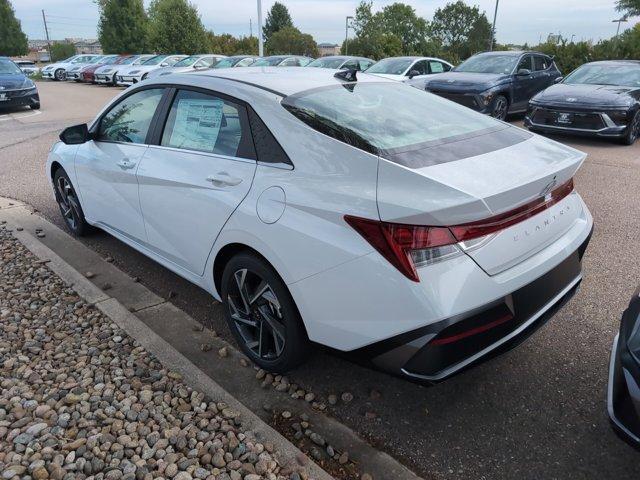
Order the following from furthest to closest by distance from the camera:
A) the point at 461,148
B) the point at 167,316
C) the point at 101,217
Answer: the point at 101,217, the point at 167,316, the point at 461,148

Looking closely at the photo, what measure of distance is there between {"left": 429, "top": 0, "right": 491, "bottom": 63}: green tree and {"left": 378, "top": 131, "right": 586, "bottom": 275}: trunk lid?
91598mm

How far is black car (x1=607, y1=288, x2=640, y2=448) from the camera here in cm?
180

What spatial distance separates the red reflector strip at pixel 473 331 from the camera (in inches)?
79.6

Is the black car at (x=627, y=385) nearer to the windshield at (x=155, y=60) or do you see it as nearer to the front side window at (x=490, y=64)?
the front side window at (x=490, y=64)

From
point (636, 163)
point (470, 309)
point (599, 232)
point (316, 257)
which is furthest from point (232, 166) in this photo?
point (636, 163)

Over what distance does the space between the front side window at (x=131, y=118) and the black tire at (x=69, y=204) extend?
0.90 metres

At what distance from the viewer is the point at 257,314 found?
2.76 metres

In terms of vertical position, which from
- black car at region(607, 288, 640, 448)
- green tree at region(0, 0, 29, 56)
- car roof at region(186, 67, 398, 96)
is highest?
green tree at region(0, 0, 29, 56)

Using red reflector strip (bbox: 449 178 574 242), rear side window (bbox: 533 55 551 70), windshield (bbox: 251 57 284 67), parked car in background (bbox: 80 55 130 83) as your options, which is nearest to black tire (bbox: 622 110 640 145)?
rear side window (bbox: 533 55 551 70)

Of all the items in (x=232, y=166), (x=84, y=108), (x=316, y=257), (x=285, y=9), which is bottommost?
(x=84, y=108)

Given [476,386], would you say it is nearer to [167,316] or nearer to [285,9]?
[167,316]

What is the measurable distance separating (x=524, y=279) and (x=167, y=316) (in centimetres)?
235

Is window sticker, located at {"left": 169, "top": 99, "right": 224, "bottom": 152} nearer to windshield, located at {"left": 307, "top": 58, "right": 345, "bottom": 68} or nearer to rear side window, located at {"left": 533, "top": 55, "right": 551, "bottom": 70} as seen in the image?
rear side window, located at {"left": 533, "top": 55, "right": 551, "bottom": 70}

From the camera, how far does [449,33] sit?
9638cm
